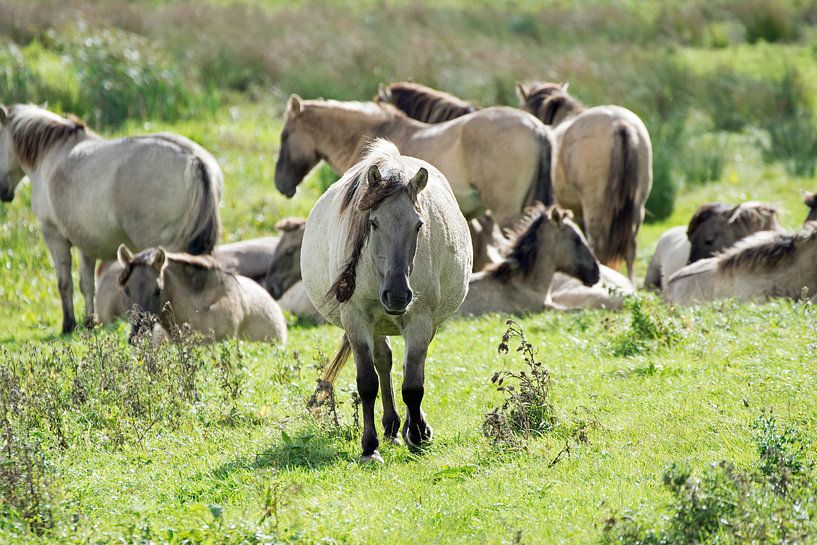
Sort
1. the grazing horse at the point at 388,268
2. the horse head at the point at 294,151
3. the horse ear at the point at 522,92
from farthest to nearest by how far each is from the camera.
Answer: the horse ear at the point at 522,92 → the horse head at the point at 294,151 → the grazing horse at the point at 388,268

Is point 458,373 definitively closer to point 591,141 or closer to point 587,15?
point 591,141

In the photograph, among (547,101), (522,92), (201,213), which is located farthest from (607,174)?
(201,213)

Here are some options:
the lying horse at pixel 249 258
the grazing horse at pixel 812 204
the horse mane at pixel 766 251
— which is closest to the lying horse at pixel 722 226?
the grazing horse at pixel 812 204

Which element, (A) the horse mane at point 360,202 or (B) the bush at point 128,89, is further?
(B) the bush at point 128,89

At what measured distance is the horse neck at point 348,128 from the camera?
512 inches

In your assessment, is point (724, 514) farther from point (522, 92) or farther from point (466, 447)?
point (522, 92)

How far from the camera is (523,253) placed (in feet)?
38.0

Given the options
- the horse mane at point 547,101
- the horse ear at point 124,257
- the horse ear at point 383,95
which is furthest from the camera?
the horse mane at point 547,101

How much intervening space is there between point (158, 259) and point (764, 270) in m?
5.90

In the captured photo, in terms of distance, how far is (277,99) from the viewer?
22516 millimetres

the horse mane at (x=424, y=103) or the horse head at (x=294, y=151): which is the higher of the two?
the horse mane at (x=424, y=103)

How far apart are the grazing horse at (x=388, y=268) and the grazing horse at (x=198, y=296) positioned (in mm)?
3386

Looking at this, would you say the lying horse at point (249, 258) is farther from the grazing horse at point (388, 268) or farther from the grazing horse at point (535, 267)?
the grazing horse at point (388, 268)

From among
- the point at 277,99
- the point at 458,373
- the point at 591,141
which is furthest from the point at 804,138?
the point at 458,373
